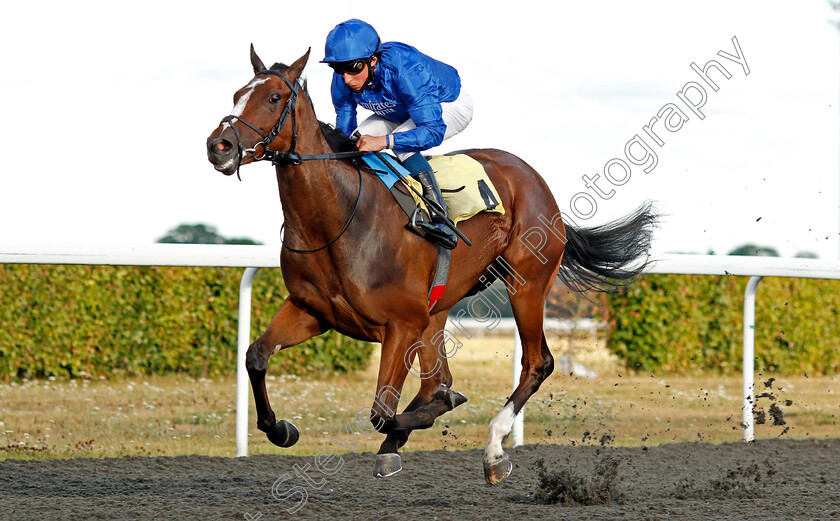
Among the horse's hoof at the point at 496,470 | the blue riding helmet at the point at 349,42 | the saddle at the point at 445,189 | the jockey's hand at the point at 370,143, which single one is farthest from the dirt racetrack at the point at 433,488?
the blue riding helmet at the point at 349,42

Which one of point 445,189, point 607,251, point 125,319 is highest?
point 445,189

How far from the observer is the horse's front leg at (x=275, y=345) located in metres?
3.59

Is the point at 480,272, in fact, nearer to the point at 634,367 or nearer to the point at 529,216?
the point at 529,216

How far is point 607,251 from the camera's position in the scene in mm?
5105

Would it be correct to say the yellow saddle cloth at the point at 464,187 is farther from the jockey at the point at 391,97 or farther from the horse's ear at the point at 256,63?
the horse's ear at the point at 256,63

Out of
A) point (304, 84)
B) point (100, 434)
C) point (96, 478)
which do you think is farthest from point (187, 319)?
point (304, 84)

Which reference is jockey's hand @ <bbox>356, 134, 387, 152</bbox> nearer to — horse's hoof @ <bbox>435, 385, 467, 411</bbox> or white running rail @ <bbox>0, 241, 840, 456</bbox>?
horse's hoof @ <bbox>435, 385, 467, 411</bbox>

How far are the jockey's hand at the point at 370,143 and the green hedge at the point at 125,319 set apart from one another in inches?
190

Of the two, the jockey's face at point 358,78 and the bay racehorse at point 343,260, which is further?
the jockey's face at point 358,78

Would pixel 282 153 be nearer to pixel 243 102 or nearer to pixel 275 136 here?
pixel 275 136

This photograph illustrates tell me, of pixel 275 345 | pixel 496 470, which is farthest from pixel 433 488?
pixel 275 345

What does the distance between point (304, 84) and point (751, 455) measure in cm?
370

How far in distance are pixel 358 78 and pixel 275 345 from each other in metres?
1.18

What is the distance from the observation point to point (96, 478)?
4.36 m
